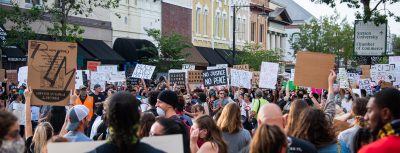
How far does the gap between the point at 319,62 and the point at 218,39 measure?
47.0 meters

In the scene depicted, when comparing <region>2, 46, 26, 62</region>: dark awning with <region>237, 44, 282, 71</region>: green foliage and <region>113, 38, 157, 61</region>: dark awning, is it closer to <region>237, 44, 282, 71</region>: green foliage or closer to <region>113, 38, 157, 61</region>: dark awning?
<region>113, 38, 157, 61</region>: dark awning

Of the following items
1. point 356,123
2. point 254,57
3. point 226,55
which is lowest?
point 356,123

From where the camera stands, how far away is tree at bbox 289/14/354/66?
68.4m

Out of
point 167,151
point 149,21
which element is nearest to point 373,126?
point 167,151

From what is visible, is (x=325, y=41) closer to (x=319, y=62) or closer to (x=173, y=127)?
(x=319, y=62)

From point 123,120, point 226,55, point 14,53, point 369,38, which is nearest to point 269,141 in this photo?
point 123,120

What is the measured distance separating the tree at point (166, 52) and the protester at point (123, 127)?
121ft

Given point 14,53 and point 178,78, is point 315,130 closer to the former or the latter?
point 178,78

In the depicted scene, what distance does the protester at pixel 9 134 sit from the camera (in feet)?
17.1

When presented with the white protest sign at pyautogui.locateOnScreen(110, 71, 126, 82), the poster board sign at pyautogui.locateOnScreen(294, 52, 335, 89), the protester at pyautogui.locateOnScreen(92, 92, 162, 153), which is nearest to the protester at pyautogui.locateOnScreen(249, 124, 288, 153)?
the protester at pyautogui.locateOnScreen(92, 92, 162, 153)

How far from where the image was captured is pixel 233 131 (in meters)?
8.10

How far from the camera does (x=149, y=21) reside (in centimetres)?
4656

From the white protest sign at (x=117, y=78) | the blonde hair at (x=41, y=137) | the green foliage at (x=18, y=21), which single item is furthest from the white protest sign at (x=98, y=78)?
the blonde hair at (x=41, y=137)

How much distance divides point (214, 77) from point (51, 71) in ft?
37.1
